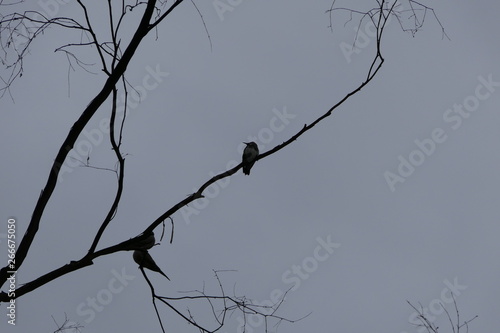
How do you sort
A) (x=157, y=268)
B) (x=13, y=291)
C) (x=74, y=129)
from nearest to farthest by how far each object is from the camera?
(x=13, y=291) < (x=74, y=129) < (x=157, y=268)

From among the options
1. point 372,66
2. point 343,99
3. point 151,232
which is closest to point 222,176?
point 151,232

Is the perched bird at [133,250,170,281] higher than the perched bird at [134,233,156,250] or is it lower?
higher

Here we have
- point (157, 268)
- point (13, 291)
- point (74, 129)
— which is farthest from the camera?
point (157, 268)

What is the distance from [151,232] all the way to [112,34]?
989mm

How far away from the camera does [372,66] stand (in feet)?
9.82

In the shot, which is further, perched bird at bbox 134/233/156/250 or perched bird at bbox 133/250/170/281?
perched bird at bbox 133/250/170/281

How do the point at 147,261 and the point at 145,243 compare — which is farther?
the point at 147,261

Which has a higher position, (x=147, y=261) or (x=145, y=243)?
(x=147, y=261)

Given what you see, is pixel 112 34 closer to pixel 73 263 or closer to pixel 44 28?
pixel 44 28

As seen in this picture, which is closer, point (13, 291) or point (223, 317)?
point (13, 291)

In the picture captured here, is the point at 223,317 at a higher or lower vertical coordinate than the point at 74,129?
lower

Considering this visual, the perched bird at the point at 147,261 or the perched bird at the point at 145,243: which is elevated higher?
the perched bird at the point at 147,261

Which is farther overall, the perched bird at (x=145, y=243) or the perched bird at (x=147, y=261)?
the perched bird at (x=147, y=261)

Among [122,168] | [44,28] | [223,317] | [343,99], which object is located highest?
[44,28]
